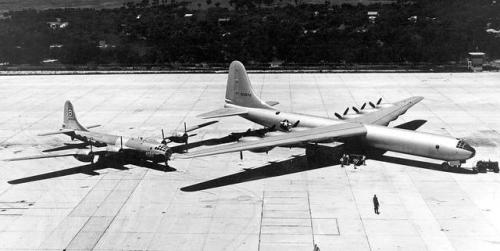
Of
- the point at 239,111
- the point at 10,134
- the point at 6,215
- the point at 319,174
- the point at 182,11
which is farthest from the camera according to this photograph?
the point at 182,11

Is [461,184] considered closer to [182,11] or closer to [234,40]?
[234,40]

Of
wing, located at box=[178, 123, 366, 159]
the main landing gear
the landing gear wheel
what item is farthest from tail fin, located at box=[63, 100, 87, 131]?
the landing gear wheel

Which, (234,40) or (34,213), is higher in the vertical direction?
(234,40)

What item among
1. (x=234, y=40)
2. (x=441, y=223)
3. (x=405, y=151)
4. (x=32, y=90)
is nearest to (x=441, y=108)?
(x=405, y=151)

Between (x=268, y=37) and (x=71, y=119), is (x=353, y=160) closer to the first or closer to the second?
(x=71, y=119)

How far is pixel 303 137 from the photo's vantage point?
44.8 meters

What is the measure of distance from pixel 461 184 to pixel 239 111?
22.2 meters

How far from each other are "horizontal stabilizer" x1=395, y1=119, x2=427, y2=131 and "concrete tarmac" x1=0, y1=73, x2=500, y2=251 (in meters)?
0.92

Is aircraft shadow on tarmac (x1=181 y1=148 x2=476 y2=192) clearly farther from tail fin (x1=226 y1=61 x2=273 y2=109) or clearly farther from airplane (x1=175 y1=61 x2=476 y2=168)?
A: tail fin (x1=226 y1=61 x2=273 y2=109)

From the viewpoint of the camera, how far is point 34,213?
3659 cm

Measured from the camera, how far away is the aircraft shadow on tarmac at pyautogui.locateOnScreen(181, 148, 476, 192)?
137 feet

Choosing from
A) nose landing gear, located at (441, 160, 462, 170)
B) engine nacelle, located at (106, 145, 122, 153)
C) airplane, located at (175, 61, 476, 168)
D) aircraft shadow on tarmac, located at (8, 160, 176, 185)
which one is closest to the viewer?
airplane, located at (175, 61, 476, 168)

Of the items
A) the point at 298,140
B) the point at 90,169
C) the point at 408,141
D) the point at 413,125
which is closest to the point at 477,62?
the point at 413,125

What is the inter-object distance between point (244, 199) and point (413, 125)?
86.3ft
